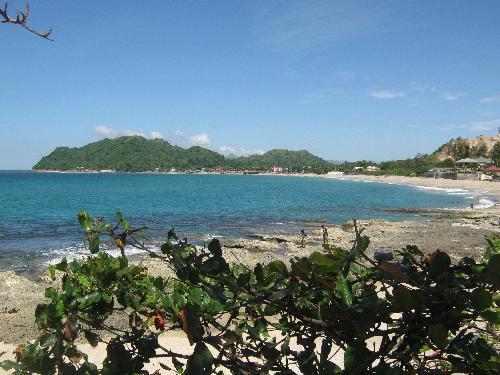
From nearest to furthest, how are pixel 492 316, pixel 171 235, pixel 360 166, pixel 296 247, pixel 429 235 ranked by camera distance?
pixel 492 316 < pixel 171 235 < pixel 296 247 < pixel 429 235 < pixel 360 166

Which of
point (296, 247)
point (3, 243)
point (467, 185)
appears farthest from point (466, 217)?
point (467, 185)

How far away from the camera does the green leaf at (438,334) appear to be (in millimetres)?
991

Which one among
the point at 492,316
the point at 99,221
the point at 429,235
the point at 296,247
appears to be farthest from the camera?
the point at 429,235

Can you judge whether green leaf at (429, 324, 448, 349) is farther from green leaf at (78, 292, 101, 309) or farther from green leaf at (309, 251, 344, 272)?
green leaf at (78, 292, 101, 309)

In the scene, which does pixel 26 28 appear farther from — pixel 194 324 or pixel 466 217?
pixel 466 217

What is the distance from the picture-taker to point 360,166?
6811 inches

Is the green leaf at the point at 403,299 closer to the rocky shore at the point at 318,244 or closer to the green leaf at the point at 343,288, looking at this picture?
the green leaf at the point at 343,288

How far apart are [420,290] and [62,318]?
1.00m

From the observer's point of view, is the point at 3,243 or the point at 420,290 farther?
the point at 3,243

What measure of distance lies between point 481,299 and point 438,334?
12 centimetres

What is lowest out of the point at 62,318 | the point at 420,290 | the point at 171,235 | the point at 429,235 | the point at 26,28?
the point at 429,235

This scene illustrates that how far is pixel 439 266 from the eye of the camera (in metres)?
1.07

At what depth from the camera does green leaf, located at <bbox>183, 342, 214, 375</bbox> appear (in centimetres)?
97

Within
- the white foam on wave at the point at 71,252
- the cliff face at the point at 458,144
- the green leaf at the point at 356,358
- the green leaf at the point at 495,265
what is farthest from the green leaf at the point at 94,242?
the cliff face at the point at 458,144
